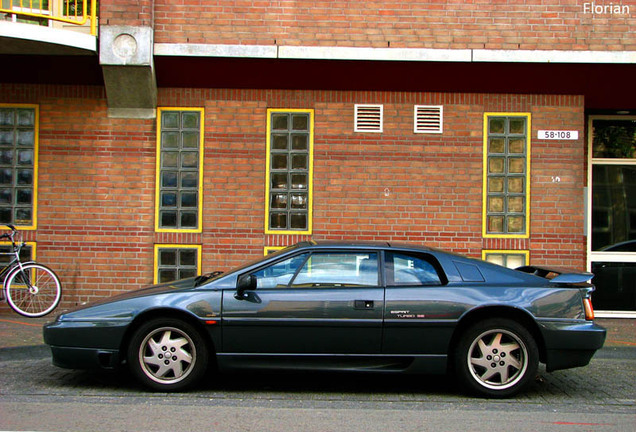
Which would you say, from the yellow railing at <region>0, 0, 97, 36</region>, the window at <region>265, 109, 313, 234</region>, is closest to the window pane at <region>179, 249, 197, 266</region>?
the window at <region>265, 109, 313, 234</region>

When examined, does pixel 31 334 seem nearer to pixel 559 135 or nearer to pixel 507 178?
pixel 507 178

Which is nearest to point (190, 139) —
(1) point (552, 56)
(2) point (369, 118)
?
(2) point (369, 118)

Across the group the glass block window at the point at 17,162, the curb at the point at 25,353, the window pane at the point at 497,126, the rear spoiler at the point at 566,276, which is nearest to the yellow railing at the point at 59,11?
the glass block window at the point at 17,162

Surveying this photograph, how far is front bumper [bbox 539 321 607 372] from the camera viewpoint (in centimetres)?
565

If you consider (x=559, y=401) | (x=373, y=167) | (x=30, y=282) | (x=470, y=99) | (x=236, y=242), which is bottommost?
(x=559, y=401)

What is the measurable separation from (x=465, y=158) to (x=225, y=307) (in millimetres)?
5384

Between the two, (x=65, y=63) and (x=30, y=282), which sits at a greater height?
→ (x=65, y=63)

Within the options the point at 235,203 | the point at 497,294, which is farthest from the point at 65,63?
the point at 497,294

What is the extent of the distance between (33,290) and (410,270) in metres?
5.90

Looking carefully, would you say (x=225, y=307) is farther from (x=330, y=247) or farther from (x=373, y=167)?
(x=373, y=167)

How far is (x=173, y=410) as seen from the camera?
17.1ft

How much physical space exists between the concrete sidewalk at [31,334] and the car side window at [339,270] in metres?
3.37

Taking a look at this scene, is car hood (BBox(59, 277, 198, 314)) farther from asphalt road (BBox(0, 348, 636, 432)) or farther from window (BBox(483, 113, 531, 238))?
window (BBox(483, 113, 531, 238))
